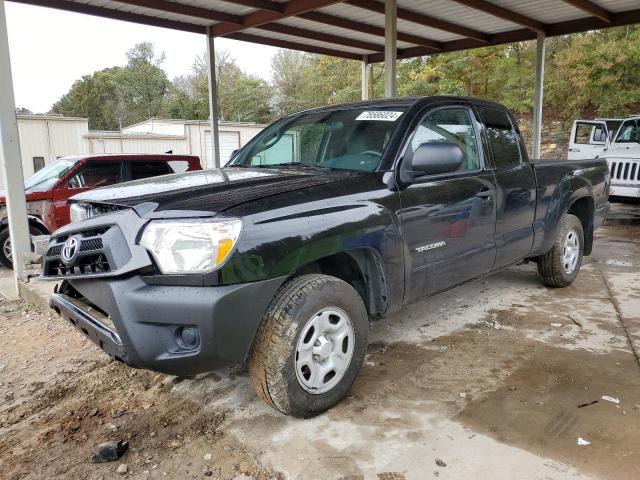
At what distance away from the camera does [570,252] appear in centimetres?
536

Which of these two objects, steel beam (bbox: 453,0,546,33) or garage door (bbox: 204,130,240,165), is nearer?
steel beam (bbox: 453,0,546,33)

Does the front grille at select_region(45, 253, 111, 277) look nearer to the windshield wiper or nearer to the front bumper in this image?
the front bumper

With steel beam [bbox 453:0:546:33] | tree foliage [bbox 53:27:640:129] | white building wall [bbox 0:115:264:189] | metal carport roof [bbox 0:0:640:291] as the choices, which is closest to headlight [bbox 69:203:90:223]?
metal carport roof [bbox 0:0:640:291]

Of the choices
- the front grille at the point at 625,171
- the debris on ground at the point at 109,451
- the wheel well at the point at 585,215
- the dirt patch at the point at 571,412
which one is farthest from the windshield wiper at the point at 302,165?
the front grille at the point at 625,171

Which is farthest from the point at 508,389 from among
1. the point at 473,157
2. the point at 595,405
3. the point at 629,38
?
the point at 629,38

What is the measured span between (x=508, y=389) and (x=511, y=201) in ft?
5.50

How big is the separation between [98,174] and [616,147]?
1112 cm

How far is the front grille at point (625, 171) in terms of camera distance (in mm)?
9930

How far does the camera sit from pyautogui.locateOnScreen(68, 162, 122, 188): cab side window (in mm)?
7816

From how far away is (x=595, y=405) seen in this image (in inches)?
118

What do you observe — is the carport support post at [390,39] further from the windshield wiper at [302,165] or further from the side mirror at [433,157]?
the side mirror at [433,157]

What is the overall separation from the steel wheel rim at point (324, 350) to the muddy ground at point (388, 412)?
23 cm

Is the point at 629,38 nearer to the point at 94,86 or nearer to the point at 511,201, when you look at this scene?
the point at 511,201

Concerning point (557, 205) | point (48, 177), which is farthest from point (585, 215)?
point (48, 177)
